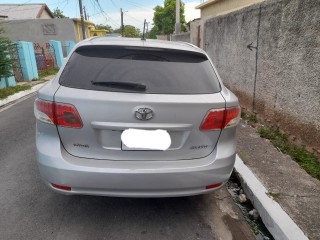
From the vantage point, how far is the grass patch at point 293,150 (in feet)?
11.2

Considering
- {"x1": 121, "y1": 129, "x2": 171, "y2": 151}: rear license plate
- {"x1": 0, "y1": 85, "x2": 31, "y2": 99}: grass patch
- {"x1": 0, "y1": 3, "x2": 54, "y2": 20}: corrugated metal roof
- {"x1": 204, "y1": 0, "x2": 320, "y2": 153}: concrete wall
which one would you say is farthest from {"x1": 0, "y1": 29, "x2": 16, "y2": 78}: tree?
{"x1": 0, "y1": 3, "x2": 54, "y2": 20}: corrugated metal roof

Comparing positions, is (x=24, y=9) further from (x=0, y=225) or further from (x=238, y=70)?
(x=0, y=225)

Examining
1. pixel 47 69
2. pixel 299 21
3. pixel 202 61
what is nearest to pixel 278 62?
pixel 299 21

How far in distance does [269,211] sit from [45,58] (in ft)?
56.5

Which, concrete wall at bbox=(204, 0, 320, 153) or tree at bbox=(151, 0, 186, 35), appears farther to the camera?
tree at bbox=(151, 0, 186, 35)

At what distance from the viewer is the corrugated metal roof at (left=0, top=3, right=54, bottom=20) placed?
36.7 m

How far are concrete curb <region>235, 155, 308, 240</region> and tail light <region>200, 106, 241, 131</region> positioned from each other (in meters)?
0.91

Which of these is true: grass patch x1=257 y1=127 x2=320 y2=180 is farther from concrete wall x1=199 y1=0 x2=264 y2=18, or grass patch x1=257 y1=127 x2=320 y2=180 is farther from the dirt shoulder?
concrete wall x1=199 y1=0 x2=264 y2=18

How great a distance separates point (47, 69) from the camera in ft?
56.5

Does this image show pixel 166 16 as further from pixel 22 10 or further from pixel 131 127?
pixel 131 127

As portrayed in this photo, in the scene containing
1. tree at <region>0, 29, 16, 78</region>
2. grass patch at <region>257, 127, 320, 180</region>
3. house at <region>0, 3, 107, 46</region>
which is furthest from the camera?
house at <region>0, 3, 107, 46</region>

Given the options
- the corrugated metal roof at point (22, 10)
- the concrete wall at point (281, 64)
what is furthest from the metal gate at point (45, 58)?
the corrugated metal roof at point (22, 10)

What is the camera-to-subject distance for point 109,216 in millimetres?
2627

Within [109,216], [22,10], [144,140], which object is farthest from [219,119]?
[22,10]
